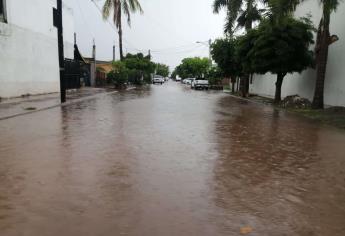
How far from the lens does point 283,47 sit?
2348 centimetres

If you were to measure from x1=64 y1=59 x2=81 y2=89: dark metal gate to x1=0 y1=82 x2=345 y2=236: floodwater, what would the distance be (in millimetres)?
25287

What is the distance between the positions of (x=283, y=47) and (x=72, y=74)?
2189 centimetres

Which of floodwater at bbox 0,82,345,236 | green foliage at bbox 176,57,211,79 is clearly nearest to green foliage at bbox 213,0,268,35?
floodwater at bbox 0,82,345,236

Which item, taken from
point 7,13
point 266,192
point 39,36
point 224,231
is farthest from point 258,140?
point 39,36

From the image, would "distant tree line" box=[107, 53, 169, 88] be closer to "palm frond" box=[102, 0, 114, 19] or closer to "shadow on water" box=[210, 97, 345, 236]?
"palm frond" box=[102, 0, 114, 19]

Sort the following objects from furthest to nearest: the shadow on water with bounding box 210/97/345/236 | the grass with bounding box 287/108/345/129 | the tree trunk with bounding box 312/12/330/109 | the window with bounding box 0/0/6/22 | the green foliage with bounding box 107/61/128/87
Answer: the green foliage with bounding box 107/61/128/87, the window with bounding box 0/0/6/22, the tree trunk with bounding box 312/12/330/109, the grass with bounding box 287/108/345/129, the shadow on water with bounding box 210/97/345/236

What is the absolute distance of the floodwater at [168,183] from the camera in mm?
4727

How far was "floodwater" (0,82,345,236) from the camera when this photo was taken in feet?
15.5

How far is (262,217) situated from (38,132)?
8.53 m

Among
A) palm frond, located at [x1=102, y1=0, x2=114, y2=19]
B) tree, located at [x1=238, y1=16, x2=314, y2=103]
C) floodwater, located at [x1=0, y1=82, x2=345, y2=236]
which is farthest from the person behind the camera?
palm frond, located at [x1=102, y1=0, x2=114, y2=19]

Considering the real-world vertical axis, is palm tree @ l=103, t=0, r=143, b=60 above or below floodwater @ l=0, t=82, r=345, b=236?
above

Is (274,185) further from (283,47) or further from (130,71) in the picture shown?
(130,71)

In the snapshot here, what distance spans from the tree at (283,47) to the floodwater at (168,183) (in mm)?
12521

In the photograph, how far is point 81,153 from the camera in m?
8.73
